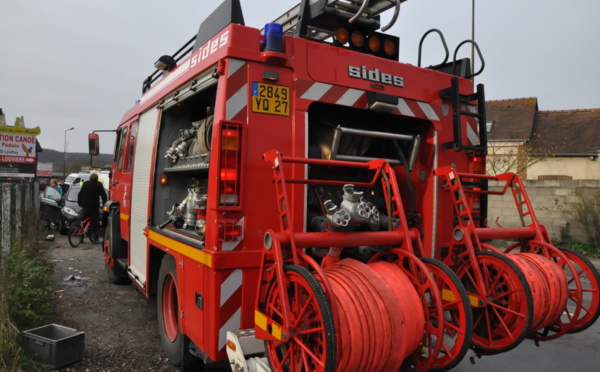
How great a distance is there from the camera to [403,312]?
2344 mm

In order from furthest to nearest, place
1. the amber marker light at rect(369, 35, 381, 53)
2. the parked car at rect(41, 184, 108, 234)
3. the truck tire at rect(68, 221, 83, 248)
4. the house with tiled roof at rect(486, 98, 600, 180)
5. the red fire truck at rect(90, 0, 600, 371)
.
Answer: the house with tiled roof at rect(486, 98, 600, 180) → the parked car at rect(41, 184, 108, 234) → the truck tire at rect(68, 221, 83, 248) → the amber marker light at rect(369, 35, 381, 53) → the red fire truck at rect(90, 0, 600, 371)

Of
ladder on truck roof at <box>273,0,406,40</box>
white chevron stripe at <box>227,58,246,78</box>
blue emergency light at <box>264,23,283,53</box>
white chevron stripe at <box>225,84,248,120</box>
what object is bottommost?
white chevron stripe at <box>225,84,248,120</box>

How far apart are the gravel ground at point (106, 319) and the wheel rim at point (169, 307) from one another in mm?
325

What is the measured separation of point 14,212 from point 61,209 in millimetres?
5939

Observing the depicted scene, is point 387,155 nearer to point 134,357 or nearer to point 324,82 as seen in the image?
point 324,82

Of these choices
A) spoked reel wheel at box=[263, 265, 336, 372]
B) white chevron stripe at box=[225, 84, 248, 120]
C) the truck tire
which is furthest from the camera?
the truck tire

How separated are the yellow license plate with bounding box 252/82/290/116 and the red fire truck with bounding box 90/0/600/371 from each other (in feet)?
0.05

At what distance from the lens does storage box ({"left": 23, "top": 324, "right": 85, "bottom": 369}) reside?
3.79 meters

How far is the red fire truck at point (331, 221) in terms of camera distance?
238cm

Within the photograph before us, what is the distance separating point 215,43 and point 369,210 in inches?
68.7

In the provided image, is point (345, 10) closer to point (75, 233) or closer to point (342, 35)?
point (342, 35)

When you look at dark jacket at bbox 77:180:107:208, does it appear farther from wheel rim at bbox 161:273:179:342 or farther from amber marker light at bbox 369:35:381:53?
amber marker light at bbox 369:35:381:53

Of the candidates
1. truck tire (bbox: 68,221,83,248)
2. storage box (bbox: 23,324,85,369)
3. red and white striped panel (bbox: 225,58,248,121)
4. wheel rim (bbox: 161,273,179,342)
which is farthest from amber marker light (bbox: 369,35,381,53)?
truck tire (bbox: 68,221,83,248)

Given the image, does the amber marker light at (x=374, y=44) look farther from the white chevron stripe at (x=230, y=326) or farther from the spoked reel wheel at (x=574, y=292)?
the white chevron stripe at (x=230, y=326)
